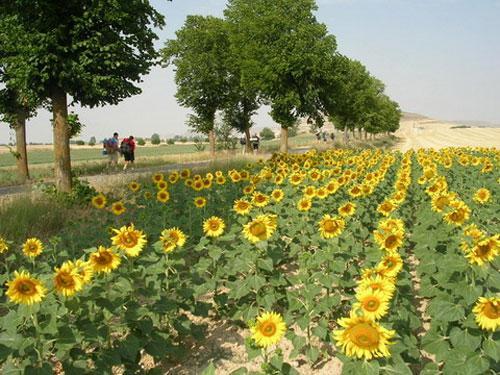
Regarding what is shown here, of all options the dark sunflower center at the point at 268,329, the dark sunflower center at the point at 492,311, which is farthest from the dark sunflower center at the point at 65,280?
the dark sunflower center at the point at 492,311

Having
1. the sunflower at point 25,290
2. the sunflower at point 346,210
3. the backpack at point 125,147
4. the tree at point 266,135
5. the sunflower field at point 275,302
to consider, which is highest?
the tree at point 266,135

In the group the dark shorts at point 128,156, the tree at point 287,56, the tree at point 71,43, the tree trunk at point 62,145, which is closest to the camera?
the tree at point 71,43

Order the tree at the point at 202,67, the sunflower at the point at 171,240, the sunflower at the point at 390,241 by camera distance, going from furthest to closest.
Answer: the tree at the point at 202,67 → the sunflower at the point at 171,240 → the sunflower at the point at 390,241

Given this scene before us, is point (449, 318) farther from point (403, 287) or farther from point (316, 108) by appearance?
point (316, 108)

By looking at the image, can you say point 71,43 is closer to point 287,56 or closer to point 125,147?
point 125,147

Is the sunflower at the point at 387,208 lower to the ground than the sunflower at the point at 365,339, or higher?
higher

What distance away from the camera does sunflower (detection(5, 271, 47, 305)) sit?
3162 mm

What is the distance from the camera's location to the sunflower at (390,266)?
12.4ft

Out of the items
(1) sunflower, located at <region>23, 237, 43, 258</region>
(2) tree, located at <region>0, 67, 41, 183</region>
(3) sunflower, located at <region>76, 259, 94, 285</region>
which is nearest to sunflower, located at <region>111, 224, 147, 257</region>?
(3) sunflower, located at <region>76, 259, 94, 285</region>

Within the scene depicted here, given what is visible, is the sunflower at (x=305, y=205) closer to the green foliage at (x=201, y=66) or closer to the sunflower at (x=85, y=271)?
the sunflower at (x=85, y=271)

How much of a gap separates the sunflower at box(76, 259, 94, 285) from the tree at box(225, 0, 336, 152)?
80.4ft

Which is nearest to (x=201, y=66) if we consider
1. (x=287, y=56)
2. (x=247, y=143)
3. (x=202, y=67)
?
(x=202, y=67)

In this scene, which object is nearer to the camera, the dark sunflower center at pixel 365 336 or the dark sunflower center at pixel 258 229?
the dark sunflower center at pixel 365 336

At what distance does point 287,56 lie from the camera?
27000 mm
